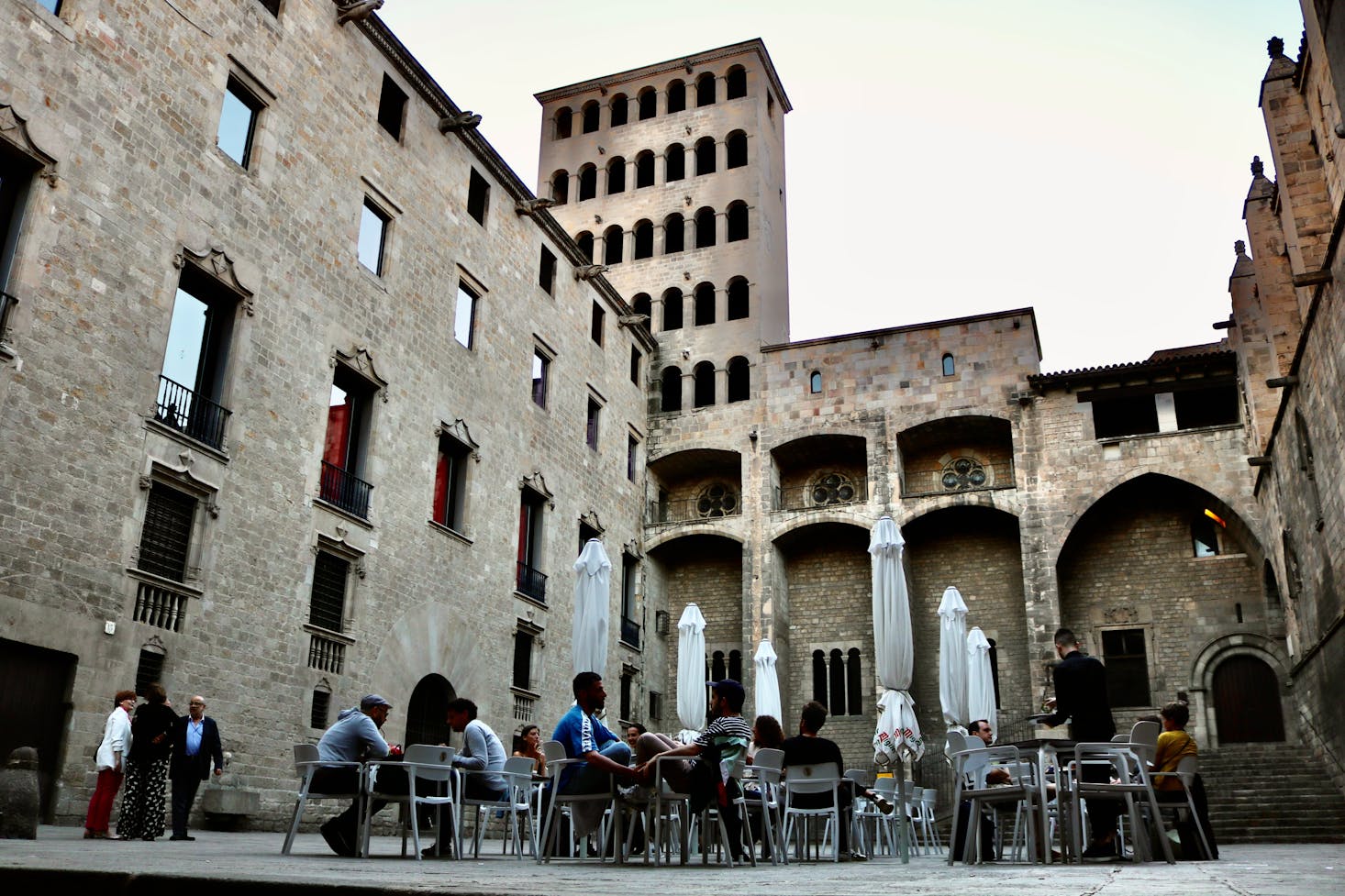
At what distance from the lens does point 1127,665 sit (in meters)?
22.9

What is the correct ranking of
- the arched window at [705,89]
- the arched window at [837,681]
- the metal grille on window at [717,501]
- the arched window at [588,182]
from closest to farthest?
the arched window at [837,681], the metal grille on window at [717,501], the arched window at [588,182], the arched window at [705,89]

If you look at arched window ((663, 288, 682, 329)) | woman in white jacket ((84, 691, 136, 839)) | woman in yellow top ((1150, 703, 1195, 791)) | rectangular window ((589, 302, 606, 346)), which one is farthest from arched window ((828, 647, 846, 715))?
woman in white jacket ((84, 691, 136, 839))

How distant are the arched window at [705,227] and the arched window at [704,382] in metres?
4.06

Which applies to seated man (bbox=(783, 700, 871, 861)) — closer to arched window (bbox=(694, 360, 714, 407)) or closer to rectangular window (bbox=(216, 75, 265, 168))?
rectangular window (bbox=(216, 75, 265, 168))

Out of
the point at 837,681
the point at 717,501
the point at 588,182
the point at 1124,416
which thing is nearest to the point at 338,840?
the point at 837,681

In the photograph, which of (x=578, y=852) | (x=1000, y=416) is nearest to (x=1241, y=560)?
(x=1000, y=416)

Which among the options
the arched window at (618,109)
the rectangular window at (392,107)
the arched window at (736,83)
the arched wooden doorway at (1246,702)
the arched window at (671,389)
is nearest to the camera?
the rectangular window at (392,107)

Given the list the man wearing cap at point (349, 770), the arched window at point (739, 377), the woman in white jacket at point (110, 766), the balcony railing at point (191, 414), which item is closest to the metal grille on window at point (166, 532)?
the balcony railing at point (191, 414)

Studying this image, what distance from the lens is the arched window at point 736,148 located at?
99.5 feet

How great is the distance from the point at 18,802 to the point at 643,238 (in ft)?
80.0

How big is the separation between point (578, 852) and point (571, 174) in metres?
25.7

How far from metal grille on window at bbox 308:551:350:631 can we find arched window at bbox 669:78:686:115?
68.4ft

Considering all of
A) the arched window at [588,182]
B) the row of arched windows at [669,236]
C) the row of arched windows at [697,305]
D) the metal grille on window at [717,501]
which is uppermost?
the arched window at [588,182]

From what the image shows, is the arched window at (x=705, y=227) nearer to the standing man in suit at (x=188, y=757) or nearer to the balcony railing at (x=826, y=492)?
the balcony railing at (x=826, y=492)
